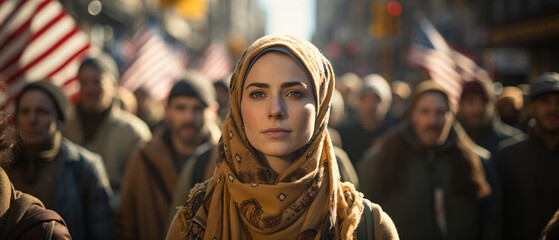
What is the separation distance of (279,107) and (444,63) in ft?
25.6

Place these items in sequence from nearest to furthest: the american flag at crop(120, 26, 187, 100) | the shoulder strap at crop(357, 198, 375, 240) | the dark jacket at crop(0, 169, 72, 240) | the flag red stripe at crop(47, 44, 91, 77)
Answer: the dark jacket at crop(0, 169, 72, 240), the shoulder strap at crop(357, 198, 375, 240), the flag red stripe at crop(47, 44, 91, 77), the american flag at crop(120, 26, 187, 100)

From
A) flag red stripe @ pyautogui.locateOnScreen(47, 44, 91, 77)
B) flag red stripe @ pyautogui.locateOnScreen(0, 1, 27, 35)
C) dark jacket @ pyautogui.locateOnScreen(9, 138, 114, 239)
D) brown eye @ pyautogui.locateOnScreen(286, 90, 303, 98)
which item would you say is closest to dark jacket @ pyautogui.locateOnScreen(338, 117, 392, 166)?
flag red stripe @ pyautogui.locateOnScreen(47, 44, 91, 77)

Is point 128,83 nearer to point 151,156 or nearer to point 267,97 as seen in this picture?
point 151,156

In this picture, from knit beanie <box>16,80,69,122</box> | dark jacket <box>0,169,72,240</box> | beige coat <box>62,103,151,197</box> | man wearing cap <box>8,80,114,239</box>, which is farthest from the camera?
beige coat <box>62,103,151,197</box>

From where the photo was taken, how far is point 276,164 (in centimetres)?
257

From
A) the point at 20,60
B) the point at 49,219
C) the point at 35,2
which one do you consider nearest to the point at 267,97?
the point at 49,219

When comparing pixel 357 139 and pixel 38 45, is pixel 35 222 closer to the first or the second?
pixel 38 45

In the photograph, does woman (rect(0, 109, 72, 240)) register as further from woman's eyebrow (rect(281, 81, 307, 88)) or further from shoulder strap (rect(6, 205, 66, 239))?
woman's eyebrow (rect(281, 81, 307, 88))

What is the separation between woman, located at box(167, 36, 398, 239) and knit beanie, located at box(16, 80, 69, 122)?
2.04 metres

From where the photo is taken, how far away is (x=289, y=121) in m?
2.44

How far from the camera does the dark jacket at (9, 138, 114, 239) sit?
3.98 meters

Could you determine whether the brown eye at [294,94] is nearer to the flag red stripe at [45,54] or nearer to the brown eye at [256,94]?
the brown eye at [256,94]

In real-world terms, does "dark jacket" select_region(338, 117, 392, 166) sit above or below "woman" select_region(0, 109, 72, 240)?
below

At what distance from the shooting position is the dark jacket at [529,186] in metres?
4.81
